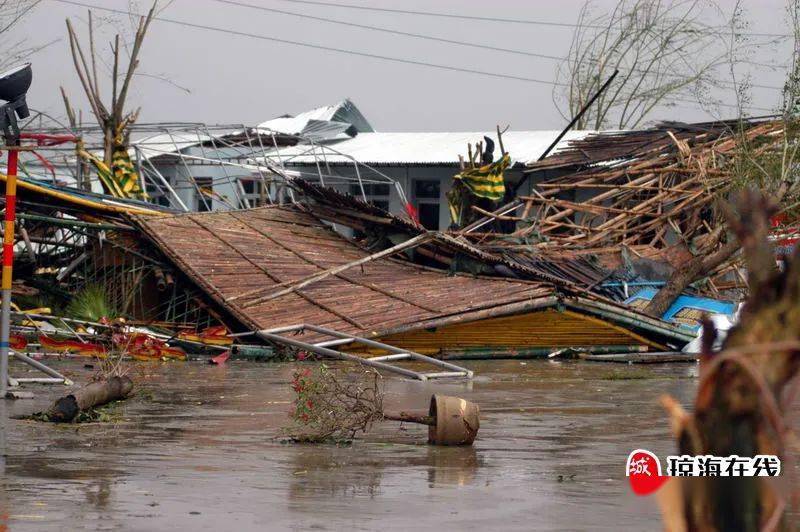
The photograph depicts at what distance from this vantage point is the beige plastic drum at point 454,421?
28.1 feet

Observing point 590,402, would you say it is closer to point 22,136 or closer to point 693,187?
point 22,136

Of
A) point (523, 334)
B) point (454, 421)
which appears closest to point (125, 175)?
point (523, 334)

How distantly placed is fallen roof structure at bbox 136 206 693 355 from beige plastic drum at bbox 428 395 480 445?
272 inches

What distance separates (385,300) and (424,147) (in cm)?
1582

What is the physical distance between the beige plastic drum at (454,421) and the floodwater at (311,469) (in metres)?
0.12

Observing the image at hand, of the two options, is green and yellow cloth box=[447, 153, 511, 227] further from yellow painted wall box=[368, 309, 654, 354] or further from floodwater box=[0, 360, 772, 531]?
→ floodwater box=[0, 360, 772, 531]

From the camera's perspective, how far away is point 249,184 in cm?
3441

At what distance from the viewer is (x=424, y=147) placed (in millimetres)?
32531

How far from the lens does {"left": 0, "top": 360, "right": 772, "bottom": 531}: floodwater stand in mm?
6086

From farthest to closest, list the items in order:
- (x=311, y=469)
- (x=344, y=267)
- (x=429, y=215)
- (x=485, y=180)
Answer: (x=429, y=215), (x=485, y=180), (x=344, y=267), (x=311, y=469)

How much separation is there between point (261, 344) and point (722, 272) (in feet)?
29.8

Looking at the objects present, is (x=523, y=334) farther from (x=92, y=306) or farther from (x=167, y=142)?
(x=167, y=142)

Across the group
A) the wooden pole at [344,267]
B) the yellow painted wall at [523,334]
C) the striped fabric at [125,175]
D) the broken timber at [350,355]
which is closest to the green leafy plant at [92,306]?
the wooden pole at [344,267]

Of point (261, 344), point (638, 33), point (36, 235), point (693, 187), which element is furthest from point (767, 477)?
point (638, 33)
